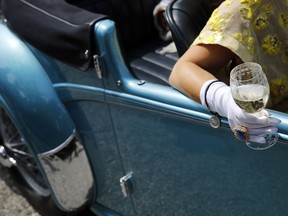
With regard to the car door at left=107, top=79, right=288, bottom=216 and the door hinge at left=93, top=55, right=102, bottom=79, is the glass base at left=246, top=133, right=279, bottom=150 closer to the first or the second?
the car door at left=107, top=79, right=288, bottom=216

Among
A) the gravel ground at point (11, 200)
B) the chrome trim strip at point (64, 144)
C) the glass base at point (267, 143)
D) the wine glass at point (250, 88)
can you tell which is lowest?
the gravel ground at point (11, 200)

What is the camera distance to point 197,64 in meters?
1.35

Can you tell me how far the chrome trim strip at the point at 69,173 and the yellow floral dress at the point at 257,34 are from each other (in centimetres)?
81

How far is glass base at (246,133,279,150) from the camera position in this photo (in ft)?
3.78

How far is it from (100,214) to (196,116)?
92 centimetres

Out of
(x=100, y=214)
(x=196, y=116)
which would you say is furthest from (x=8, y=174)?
(x=196, y=116)

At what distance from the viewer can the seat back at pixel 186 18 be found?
1602 millimetres

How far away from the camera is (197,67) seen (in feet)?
4.37

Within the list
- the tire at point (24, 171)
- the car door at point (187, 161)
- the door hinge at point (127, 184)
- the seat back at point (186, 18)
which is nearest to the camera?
the car door at point (187, 161)

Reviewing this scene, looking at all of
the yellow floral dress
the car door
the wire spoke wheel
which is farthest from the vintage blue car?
the yellow floral dress

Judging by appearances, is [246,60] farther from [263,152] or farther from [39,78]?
[39,78]

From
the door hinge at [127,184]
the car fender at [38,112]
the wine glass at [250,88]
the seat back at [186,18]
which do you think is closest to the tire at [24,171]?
the car fender at [38,112]

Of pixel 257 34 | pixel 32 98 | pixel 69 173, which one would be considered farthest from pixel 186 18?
pixel 69 173

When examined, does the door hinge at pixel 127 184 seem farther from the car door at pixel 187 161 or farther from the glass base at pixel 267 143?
the glass base at pixel 267 143
